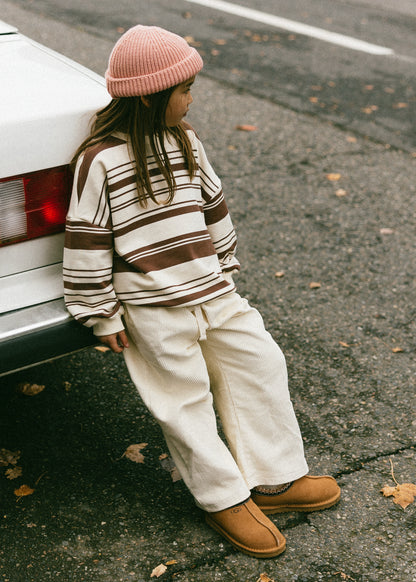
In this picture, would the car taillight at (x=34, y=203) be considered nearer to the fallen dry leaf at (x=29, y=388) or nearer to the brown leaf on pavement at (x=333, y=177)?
the fallen dry leaf at (x=29, y=388)

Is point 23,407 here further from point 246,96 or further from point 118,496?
point 246,96

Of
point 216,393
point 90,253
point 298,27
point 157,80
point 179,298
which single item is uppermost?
point 157,80

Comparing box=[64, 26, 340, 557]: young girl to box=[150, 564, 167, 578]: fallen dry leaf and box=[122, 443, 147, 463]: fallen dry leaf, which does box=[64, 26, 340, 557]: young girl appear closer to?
box=[150, 564, 167, 578]: fallen dry leaf

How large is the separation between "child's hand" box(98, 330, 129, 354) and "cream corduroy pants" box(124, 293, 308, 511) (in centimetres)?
3

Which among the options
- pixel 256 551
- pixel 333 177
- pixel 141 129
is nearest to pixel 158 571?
pixel 256 551

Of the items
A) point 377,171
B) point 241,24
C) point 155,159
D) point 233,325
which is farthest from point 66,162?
point 241,24

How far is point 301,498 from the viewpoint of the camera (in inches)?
96.7

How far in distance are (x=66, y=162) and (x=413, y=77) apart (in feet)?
18.8

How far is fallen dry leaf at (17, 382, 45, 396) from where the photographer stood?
303 cm

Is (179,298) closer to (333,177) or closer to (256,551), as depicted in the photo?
(256,551)

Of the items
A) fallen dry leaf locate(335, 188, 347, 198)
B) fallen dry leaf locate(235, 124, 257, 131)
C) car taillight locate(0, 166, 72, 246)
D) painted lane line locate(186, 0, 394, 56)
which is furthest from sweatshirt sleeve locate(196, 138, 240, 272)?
painted lane line locate(186, 0, 394, 56)

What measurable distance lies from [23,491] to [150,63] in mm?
1443

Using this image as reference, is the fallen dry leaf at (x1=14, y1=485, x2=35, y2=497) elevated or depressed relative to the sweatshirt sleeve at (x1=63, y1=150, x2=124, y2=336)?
depressed

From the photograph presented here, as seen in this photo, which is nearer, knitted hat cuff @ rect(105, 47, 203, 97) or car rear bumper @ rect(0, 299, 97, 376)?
knitted hat cuff @ rect(105, 47, 203, 97)
